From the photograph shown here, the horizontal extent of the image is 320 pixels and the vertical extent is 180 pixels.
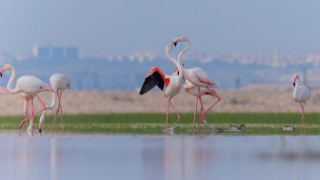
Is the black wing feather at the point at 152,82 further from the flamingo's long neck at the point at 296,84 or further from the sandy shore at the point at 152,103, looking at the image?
the sandy shore at the point at 152,103

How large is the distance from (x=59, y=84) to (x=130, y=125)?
1465 millimetres

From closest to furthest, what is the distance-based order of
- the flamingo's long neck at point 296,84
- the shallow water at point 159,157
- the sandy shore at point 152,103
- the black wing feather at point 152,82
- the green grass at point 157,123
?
the shallow water at point 159,157
the green grass at point 157,123
the black wing feather at point 152,82
the flamingo's long neck at point 296,84
the sandy shore at point 152,103

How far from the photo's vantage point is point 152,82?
1920 cm

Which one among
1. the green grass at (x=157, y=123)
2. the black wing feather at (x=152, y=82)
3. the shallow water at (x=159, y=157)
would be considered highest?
the black wing feather at (x=152, y=82)

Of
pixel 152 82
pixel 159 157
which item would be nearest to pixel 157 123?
pixel 152 82

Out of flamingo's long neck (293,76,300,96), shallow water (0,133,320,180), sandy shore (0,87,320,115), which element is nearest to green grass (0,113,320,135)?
flamingo's long neck (293,76,300,96)

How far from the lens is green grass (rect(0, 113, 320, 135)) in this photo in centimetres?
1819

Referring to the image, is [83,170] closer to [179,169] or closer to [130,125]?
[179,169]

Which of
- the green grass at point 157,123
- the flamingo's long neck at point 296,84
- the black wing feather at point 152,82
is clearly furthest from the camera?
the flamingo's long neck at point 296,84

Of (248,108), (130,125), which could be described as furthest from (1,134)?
(248,108)

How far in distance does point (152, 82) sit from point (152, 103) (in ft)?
52.2

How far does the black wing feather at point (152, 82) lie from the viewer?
62.6 ft

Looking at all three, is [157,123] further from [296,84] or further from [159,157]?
[159,157]

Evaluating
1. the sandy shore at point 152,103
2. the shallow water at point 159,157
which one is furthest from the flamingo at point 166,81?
the sandy shore at point 152,103
